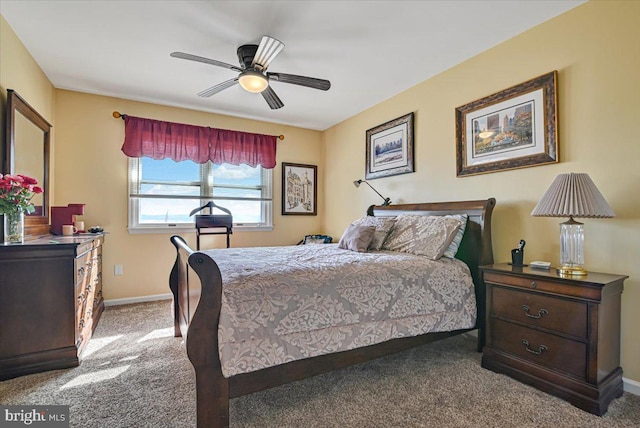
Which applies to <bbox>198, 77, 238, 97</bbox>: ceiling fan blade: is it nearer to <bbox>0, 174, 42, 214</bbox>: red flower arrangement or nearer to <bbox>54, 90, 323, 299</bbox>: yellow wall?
<bbox>54, 90, 323, 299</bbox>: yellow wall

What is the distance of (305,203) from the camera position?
513 centimetres

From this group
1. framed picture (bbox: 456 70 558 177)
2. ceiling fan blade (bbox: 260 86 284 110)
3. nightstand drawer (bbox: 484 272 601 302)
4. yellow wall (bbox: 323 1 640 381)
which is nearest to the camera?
nightstand drawer (bbox: 484 272 601 302)

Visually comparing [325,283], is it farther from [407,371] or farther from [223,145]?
[223,145]

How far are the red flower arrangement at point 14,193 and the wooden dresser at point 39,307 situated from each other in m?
0.27

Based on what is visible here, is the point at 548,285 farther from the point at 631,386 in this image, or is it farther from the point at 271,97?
the point at 271,97

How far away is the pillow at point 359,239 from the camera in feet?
9.41

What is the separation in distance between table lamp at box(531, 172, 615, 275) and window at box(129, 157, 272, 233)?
3.65 meters

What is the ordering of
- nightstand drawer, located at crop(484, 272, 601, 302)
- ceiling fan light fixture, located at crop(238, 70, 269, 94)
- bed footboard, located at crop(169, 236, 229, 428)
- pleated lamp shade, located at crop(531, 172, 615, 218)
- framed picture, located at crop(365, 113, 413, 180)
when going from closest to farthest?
bed footboard, located at crop(169, 236, 229, 428) < nightstand drawer, located at crop(484, 272, 601, 302) < pleated lamp shade, located at crop(531, 172, 615, 218) < ceiling fan light fixture, located at crop(238, 70, 269, 94) < framed picture, located at crop(365, 113, 413, 180)

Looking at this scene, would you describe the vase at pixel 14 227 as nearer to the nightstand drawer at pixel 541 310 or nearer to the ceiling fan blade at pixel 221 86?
the ceiling fan blade at pixel 221 86

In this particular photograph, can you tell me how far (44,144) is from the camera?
10.5 feet

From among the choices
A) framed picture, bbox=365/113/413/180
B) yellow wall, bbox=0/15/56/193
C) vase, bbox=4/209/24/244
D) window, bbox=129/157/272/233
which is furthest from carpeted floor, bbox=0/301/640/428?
framed picture, bbox=365/113/413/180

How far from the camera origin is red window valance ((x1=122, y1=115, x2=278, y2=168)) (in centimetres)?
388

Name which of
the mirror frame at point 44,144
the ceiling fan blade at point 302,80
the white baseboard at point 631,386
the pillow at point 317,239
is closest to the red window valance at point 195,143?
the mirror frame at point 44,144

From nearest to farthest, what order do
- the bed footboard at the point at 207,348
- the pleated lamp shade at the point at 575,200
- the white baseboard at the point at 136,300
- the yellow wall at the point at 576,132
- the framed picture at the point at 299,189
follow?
1. the bed footboard at the point at 207,348
2. the pleated lamp shade at the point at 575,200
3. the yellow wall at the point at 576,132
4. the white baseboard at the point at 136,300
5. the framed picture at the point at 299,189
